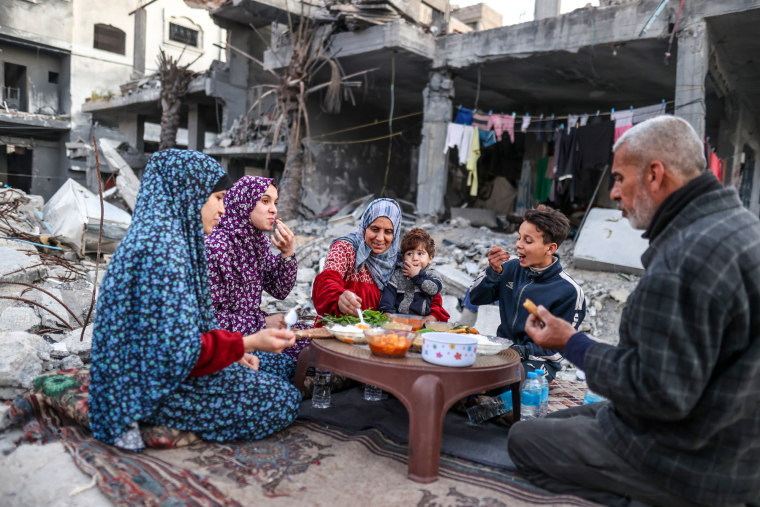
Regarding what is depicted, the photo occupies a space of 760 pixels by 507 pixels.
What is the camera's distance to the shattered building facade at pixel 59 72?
781 inches

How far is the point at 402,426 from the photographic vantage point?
3.07m

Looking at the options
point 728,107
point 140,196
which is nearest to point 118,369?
point 140,196

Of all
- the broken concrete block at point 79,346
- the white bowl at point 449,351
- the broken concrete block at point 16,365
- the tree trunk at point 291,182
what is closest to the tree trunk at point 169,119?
the tree trunk at point 291,182

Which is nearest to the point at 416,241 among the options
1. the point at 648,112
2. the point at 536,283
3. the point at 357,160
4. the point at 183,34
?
the point at 536,283

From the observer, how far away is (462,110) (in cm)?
1056

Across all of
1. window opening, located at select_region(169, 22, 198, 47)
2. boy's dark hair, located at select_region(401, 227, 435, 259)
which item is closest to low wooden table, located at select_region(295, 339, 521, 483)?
boy's dark hair, located at select_region(401, 227, 435, 259)

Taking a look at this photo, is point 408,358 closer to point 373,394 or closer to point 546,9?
point 373,394

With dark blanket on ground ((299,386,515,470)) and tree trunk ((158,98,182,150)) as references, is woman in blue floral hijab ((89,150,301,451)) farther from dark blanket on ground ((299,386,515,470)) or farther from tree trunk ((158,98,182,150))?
tree trunk ((158,98,182,150))

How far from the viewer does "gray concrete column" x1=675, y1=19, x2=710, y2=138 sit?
24.7ft

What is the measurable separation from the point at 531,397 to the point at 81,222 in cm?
795

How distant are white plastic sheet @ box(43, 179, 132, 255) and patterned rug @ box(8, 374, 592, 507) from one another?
6665 mm

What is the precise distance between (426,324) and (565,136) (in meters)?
7.84

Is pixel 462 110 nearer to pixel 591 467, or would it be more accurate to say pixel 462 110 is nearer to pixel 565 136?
pixel 565 136

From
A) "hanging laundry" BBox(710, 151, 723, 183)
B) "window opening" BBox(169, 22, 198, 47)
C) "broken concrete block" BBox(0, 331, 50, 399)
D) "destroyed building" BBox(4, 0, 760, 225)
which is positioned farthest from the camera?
"window opening" BBox(169, 22, 198, 47)
